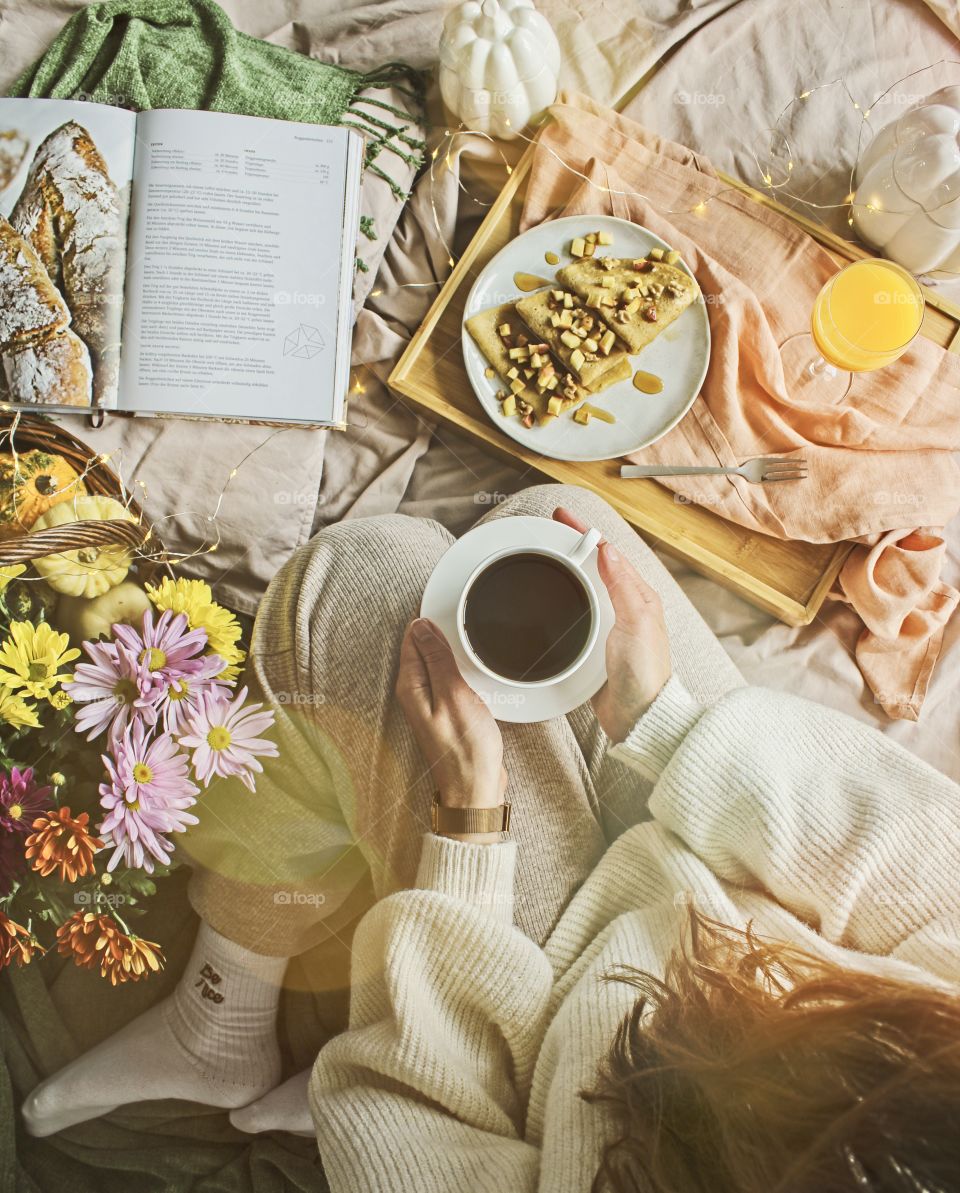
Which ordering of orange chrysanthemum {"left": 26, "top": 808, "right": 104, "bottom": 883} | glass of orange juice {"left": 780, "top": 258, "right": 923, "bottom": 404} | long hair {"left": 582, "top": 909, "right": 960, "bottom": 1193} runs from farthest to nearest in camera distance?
1. glass of orange juice {"left": 780, "top": 258, "right": 923, "bottom": 404}
2. orange chrysanthemum {"left": 26, "top": 808, "right": 104, "bottom": 883}
3. long hair {"left": 582, "top": 909, "right": 960, "bottom": 1193}

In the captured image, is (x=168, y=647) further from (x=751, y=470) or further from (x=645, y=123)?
(x=645, y=123)

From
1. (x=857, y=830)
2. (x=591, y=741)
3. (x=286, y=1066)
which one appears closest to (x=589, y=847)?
(x=591, y=741)

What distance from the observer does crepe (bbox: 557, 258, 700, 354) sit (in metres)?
0.73

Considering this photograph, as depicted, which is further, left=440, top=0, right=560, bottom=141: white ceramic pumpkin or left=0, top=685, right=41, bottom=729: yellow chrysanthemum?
left=440, top=0, right=560, bottom=141: white ceramic pumpkin

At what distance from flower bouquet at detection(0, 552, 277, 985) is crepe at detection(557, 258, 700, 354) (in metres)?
0.43

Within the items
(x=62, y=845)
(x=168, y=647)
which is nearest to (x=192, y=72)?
(x=168, y=647)

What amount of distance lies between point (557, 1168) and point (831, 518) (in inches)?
22.1

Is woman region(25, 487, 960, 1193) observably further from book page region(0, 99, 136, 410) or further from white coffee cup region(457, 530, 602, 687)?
book page region(0, 99, 136, 410)

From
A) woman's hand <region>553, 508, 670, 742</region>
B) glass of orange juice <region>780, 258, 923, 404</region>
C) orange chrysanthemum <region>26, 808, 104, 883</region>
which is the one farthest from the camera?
glass of orange juice <region>780, 258, 923, 404</region>

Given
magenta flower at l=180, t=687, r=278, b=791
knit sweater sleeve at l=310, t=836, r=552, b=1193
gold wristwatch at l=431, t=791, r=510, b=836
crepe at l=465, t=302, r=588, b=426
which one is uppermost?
crepe at l=465, t=302, r=588, b=426

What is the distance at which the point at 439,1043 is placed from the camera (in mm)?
520

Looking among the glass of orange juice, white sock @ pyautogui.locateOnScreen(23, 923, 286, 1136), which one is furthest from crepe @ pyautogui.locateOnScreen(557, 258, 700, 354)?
white sock @ pyautogui.locateOnScreen(23, 923, 286, 1136)

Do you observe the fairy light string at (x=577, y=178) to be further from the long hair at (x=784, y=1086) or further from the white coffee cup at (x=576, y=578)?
the long hair at (x=784, y=1086)

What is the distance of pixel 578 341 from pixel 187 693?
17.7 inches
